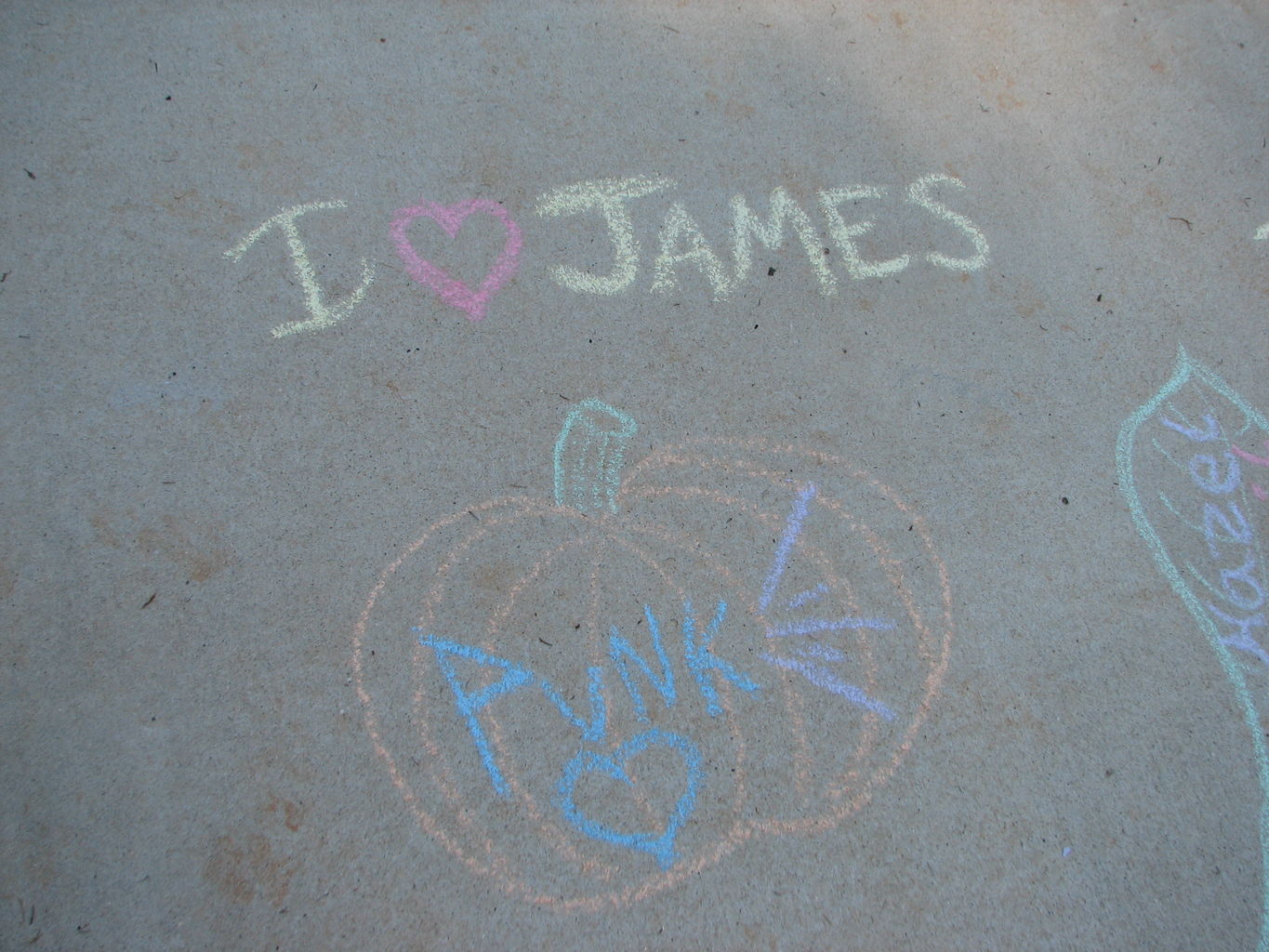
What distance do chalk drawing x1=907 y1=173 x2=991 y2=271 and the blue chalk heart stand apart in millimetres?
2332

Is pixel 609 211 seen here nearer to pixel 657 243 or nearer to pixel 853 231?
pixel 657 243

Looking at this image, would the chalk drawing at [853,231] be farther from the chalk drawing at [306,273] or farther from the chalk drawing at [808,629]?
the chalk drawing at [306,273]

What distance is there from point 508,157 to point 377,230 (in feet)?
2.26

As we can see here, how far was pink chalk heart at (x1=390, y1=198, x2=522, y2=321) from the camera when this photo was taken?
3.12 m

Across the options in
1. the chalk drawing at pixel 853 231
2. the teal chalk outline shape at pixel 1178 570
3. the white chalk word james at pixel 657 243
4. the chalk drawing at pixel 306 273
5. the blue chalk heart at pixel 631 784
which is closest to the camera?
the blue chalk heart at pixel 631 784

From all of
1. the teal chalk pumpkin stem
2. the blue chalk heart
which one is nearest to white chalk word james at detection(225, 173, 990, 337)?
the teal chalk pumpkin stem

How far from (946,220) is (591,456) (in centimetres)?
199

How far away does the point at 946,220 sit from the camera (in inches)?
135

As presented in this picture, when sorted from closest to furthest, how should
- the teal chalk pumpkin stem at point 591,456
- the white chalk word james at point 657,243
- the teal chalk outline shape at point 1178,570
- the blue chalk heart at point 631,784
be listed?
the blue chalk heart at point 631,784 < the teal chalk outline shape at point 1178,570 < the teal chalk pumpkin stem at point 591,456 < the white chalk word james at point 657,243

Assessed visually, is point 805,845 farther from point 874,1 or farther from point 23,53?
point 23,53

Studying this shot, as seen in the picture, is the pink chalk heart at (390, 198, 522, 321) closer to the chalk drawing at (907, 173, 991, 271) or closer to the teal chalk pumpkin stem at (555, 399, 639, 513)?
the teal chalk pumpkin stem at (555, 399, 639, 513)

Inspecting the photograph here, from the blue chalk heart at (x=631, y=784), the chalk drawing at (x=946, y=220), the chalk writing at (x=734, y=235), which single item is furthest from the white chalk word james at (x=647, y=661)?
the chalk drawing at (x=946, y=220)

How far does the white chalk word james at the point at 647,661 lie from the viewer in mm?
2350

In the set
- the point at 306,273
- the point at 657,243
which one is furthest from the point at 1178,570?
the point at 306,273
